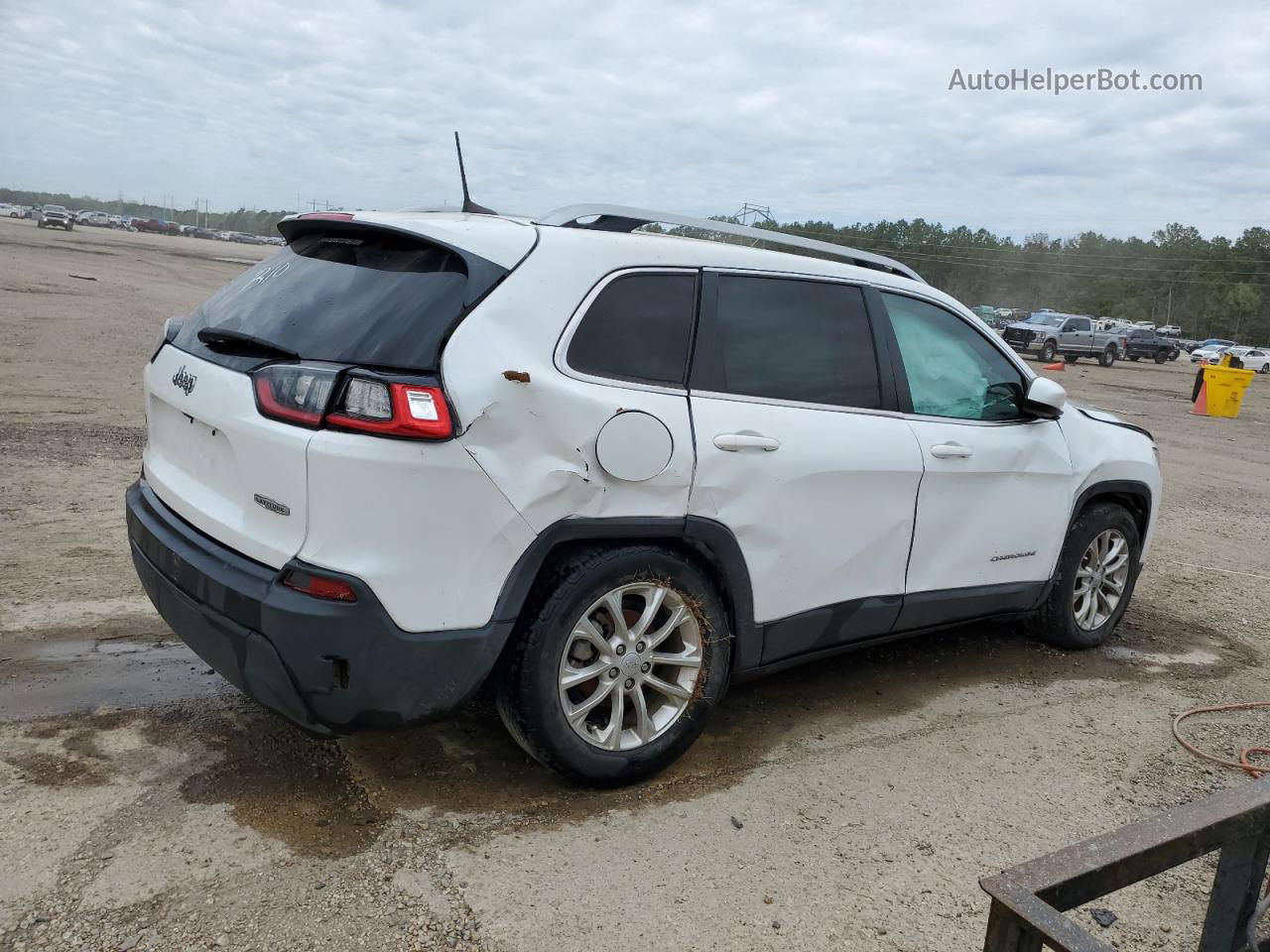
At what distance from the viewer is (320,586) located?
9.31 feet

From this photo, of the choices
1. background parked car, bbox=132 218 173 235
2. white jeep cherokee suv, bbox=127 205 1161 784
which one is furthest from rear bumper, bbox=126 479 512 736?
background parked car, bbox=132 218 173 235

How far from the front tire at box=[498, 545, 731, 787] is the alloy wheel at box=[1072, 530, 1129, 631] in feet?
7.86

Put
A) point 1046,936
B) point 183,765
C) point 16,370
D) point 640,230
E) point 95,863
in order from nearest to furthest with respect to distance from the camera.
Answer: point 1046,936 → point 95,863 → point 183,765 → point 640,230 → point 16,370

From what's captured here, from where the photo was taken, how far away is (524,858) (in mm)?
3041

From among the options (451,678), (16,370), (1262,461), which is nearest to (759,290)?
(451,678)

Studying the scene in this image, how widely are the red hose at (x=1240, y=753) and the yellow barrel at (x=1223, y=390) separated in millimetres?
18673

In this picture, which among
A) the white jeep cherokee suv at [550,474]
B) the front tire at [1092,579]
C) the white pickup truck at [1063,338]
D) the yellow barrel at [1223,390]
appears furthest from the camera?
the white pickup truck at [1063,338]

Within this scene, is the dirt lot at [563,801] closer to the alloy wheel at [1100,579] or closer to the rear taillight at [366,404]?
the alloy wheel at [1100,579]

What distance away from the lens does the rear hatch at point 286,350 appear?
2934 mm

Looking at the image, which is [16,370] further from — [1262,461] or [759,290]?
[1262,461]

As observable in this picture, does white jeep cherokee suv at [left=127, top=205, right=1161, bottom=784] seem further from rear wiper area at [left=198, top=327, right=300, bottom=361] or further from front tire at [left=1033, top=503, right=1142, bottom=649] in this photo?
front tire at [left=1033, top=503, right=1142, bottom=649]

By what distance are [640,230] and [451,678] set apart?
5.49ft

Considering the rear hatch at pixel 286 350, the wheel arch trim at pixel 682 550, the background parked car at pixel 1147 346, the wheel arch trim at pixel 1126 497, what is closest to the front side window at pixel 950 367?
the wheel arch trim at pixel 1126 497

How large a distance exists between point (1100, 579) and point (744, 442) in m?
2.70
